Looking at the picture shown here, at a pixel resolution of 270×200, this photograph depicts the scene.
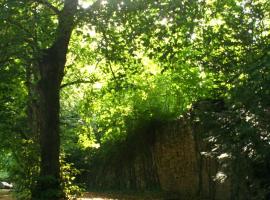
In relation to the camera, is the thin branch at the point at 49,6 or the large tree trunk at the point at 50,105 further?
the large tree trunk at the point at 50,105

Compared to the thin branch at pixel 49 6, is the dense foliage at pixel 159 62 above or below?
below

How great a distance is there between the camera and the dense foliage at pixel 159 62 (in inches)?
331

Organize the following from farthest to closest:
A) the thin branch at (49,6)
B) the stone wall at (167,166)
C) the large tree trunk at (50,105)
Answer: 1. the stone wall at (167,166)
2. the large tree trunk at (50,105)
3. the thin branch at (49,6)

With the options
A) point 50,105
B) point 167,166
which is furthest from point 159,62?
point 167,166

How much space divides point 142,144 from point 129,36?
35.3ft

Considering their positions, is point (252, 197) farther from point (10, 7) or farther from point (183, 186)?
point (183, 186)

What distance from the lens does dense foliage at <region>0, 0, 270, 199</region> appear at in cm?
841

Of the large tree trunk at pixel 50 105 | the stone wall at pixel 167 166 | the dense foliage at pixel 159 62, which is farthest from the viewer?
the stone wall at pixel 167 166

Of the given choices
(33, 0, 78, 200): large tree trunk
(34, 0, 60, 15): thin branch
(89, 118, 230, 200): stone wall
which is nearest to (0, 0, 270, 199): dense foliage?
(34, 0, 60, 15): thin branch

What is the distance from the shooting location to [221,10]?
43.7 feet

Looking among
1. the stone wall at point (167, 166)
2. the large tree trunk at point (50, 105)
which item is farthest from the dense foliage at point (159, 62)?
the stone wall at point (167, 166)

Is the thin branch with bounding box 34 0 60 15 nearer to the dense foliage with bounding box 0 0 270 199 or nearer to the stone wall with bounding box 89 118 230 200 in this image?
the dense foliage with bounding box 0 0 270 199

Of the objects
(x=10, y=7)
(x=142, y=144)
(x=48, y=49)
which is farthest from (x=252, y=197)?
(x=142, y=144)

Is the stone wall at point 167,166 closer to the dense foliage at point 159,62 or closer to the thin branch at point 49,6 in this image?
the dense foliage at point 159,62
